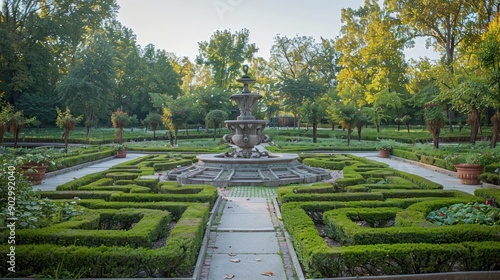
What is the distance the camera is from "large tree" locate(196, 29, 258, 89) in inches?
2072

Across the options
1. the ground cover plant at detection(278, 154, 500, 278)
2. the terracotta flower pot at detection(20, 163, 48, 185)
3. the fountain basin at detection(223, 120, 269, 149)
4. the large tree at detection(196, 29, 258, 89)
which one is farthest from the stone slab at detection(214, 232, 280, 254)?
the large tree at detection(196, 29, 258, 89)

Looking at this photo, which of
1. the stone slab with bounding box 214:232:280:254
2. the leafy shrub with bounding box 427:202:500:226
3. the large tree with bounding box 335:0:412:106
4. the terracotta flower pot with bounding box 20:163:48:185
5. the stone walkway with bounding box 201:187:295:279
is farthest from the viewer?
the large tree with bounding box 335:0:412:106

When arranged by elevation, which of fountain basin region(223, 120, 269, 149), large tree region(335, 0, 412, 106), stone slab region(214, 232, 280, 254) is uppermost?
large tree region(335, 0, 412, 106)

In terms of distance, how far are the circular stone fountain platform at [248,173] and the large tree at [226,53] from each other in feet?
134

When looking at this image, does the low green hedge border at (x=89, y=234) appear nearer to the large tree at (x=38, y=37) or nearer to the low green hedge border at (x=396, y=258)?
the low green hedge border at (x=396, y=258)

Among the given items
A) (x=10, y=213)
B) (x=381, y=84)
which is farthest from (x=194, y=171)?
(x=381, y=84)

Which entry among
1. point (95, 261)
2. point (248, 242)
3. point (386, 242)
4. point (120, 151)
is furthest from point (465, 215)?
point (120, 151)

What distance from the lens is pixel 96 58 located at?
3828 cm

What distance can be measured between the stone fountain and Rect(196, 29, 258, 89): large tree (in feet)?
128

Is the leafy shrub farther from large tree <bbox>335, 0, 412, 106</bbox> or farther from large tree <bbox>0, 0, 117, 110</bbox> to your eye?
large tree <bbox>0, 0, 117, 110</bbox>

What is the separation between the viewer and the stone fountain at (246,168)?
12070 mm

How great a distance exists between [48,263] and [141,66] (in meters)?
48.4

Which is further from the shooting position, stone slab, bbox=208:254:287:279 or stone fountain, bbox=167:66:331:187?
stone fountain, bbox=167:66:331:187

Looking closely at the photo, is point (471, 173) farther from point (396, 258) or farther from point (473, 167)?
point (396, 258)
